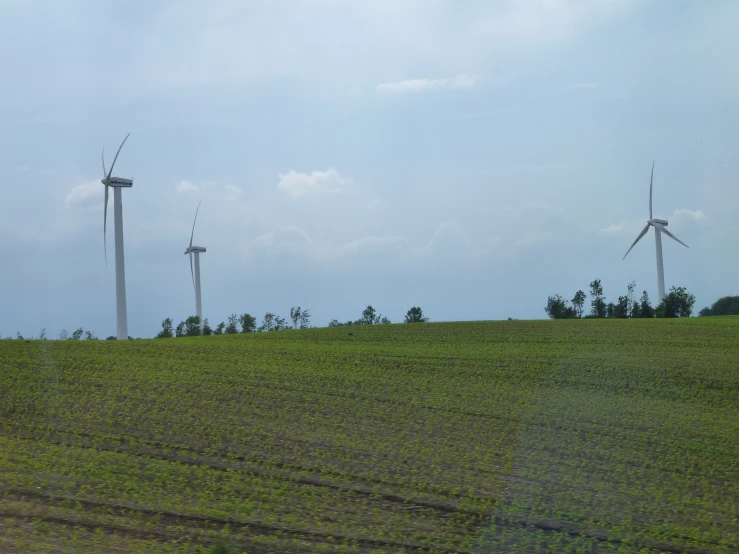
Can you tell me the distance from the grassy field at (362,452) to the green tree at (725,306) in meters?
70.6

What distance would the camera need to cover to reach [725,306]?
97.4 m

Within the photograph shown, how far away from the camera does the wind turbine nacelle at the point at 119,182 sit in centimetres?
4778

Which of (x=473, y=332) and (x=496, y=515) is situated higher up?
(x=473, y=332)

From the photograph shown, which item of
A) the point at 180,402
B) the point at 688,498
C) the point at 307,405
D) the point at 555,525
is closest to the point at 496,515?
the point at 555,525

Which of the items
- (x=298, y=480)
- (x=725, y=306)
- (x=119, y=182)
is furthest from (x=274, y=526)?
(x=725, y=306)

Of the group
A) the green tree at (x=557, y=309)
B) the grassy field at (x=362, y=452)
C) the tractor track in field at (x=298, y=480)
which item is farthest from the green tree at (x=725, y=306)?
the tractor track in field at (x=298, y=480)

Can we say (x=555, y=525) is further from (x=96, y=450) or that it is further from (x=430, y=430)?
(x=96, y=450)

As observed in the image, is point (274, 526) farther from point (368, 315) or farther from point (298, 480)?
point (368, 315)

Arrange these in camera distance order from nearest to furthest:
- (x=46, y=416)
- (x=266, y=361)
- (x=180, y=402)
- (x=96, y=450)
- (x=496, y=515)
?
1. (x=496, y=515)
2. (x=96, y=450)
3. (x=46, y=416)
4. (x=180, y=402)
5. (x=266, y=361)

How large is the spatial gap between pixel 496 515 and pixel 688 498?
14.2 ft

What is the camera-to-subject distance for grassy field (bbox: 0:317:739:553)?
11.1m

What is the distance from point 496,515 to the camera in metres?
12.2

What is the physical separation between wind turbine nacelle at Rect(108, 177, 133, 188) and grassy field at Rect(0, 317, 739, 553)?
18.4m

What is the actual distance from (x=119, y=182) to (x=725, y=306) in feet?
269
